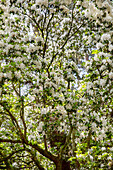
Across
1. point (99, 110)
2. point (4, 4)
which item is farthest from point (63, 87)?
point (4, 4)

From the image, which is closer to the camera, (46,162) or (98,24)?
(98,24)

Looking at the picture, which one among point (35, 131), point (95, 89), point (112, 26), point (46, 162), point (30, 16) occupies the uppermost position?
point (30, 16)

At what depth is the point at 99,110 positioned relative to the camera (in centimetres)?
441

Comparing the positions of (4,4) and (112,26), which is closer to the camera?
(112,26)

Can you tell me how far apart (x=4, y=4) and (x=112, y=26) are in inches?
93.8

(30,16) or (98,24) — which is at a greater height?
(30,16)

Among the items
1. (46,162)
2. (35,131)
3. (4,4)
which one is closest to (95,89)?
(35,131)

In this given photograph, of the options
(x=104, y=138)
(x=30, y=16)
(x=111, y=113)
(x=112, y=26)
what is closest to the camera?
(x=112, y=26)

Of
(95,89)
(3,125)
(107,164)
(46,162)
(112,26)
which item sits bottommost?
(107,164)

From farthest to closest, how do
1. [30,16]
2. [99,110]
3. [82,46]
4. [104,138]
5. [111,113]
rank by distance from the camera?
[82,46] → [30,16] → [111,113] → [99,110] → [104,138]

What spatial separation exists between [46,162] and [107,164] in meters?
3.18

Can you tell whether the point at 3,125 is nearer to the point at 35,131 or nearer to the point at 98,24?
the point at 35,131

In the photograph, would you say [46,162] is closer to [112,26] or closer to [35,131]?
[35,131]

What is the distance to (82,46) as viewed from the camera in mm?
5703
